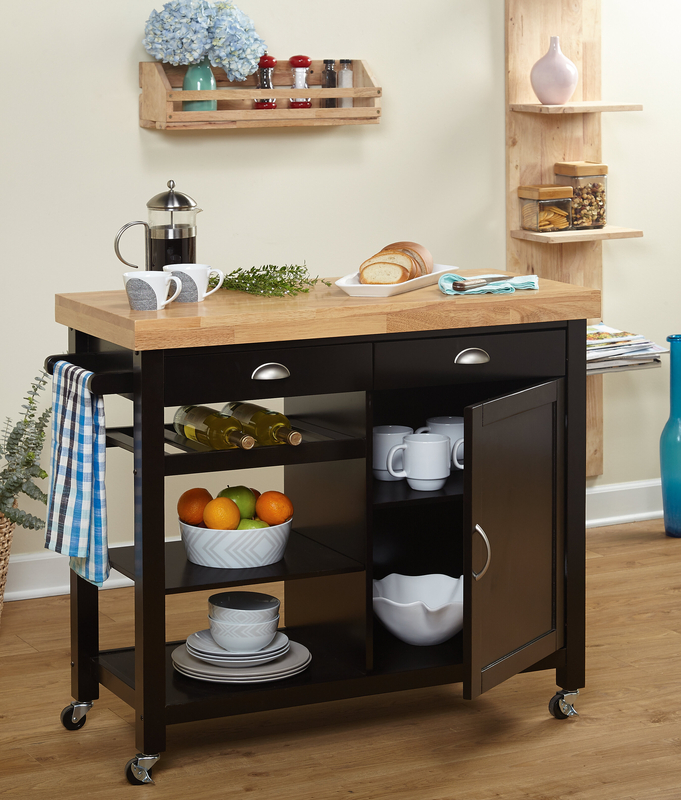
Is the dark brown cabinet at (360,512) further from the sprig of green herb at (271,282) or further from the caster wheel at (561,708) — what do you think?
the sprig of green herb at (271,282)

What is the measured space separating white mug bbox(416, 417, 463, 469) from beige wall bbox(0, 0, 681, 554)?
1.21m

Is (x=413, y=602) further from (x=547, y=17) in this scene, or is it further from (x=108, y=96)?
(x=547, y=17)

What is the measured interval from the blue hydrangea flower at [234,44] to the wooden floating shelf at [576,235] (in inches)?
44.8

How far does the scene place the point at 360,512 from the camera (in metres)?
2.42

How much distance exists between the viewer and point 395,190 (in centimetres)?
379

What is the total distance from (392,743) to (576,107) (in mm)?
→ 2269

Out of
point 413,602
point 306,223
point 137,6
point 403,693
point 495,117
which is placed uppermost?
point 137,6

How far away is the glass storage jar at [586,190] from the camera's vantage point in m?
3.86

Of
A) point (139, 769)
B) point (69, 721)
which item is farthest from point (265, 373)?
point (69, 721)

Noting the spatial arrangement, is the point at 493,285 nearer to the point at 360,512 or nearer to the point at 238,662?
the point at 360,512

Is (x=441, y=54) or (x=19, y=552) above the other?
(x=441, y=54)

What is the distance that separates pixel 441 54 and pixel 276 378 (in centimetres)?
198

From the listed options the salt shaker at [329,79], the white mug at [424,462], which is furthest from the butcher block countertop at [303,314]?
the salt shaker at [329,79]

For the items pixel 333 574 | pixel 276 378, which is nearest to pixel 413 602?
pixel 333 574
